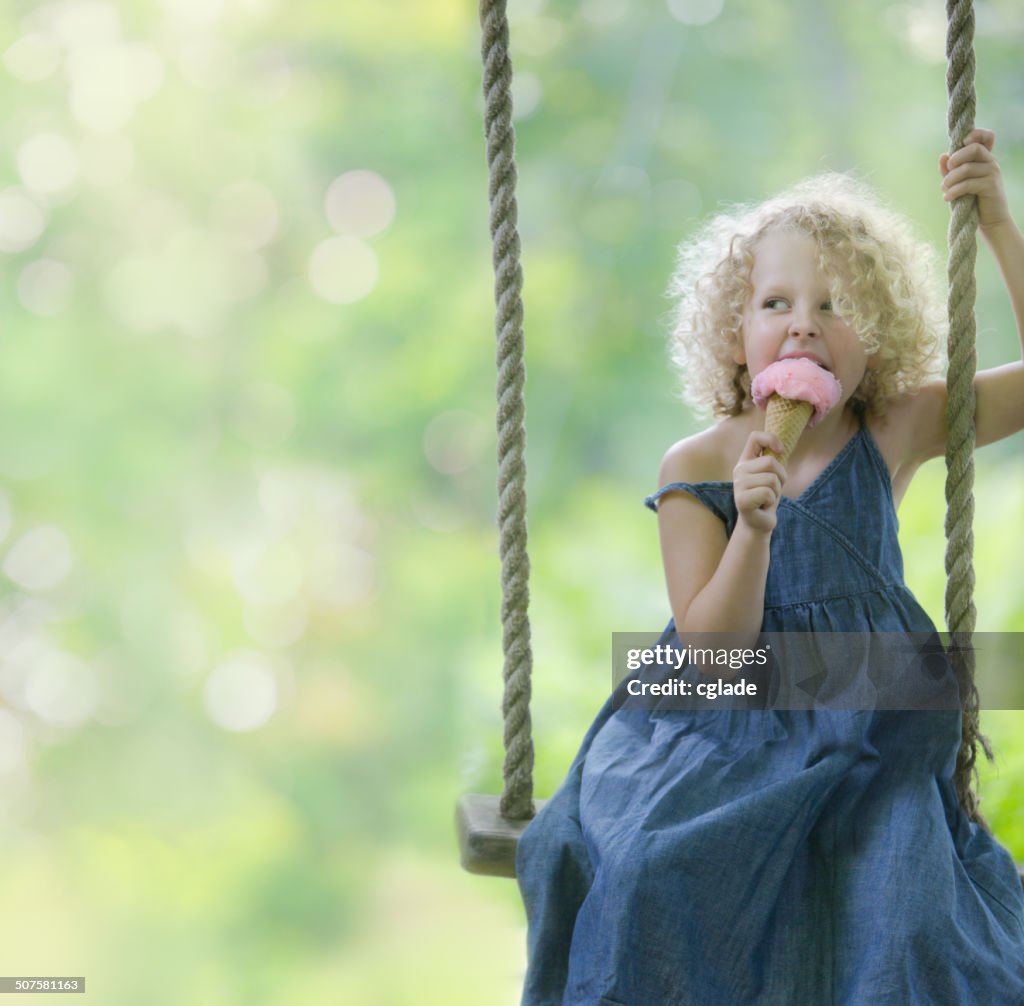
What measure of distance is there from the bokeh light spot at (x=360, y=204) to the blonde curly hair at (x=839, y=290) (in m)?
2.09

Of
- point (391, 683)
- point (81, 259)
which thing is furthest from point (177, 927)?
point (81, 259)

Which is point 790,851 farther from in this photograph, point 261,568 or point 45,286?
point 45,286

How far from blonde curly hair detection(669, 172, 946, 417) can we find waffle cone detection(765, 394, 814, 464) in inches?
3.0

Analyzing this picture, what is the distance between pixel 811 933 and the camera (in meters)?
0.71

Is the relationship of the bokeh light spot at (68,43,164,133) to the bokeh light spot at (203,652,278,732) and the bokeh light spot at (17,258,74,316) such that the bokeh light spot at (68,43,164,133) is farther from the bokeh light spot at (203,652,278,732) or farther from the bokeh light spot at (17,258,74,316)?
the bokeh light spot at (203,652,278,732)

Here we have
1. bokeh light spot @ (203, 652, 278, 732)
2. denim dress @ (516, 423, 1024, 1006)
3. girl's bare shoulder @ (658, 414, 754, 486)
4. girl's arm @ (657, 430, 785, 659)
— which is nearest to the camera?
denim dress @ (516, 423, 1024, 1006)

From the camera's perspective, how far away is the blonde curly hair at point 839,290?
874mm

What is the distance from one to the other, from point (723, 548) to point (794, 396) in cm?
11

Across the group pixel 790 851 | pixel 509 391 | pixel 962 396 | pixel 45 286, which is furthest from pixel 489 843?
pixel 45 286

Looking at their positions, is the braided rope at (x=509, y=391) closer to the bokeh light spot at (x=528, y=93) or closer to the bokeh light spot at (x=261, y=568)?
the bokeh light spot at (x=261, y=568)

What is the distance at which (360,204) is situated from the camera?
9.84 ft

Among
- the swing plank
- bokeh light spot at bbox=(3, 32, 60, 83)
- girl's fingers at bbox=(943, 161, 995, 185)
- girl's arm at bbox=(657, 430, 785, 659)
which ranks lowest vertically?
the swing plank

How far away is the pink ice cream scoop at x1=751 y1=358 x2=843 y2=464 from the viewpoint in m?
0.82

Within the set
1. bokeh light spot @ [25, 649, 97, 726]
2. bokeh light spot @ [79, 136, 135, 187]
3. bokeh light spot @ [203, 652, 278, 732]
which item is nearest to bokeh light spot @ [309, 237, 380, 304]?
bokeh light spot @ [79, 136, 135, 187]
